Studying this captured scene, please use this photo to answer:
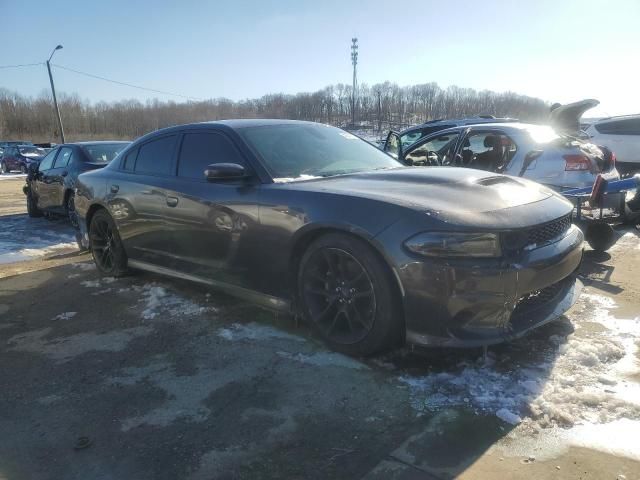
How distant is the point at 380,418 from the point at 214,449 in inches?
32.4

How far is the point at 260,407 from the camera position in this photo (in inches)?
108

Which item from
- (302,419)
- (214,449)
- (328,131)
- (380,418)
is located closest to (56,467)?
(214,449)

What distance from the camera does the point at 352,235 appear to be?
3070 mm

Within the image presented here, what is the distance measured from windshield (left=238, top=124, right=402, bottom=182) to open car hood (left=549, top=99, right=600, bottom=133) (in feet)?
11.7

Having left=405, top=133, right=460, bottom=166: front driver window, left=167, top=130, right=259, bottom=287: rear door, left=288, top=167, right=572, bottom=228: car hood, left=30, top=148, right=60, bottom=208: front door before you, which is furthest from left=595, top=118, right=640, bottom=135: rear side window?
left=30, top=148, right=60, bottom=208: front door

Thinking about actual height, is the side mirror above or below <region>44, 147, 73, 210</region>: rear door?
above

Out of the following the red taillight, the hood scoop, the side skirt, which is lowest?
the side skirt

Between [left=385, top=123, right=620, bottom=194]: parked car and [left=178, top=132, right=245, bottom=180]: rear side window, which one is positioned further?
[left=385, top=123, right=620, bottom=194]: parked car

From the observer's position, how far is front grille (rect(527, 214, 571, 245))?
296 centimetres

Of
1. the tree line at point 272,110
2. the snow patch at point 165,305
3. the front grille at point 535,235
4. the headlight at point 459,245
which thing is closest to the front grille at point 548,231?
the front grille at point 535,235

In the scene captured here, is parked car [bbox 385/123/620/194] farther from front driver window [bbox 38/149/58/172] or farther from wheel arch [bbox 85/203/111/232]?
front driver window [bbox 38/149/58/172]

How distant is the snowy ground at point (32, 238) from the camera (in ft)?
24.3

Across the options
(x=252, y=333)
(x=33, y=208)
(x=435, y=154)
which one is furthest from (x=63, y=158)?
(x=252, y=333)

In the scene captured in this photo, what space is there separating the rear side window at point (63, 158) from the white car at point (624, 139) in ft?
35.6
